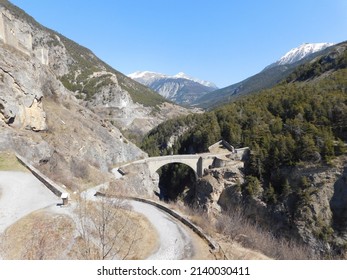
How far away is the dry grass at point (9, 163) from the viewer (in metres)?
21.6

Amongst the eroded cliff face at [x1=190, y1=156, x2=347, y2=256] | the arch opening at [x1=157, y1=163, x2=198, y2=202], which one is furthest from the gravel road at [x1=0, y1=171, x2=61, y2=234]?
the arch opening at [x1=157, y1=163, x2=198, y2=202]

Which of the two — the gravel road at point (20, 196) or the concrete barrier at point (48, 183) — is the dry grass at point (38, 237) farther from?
the concrete barrier at point (48, 183)

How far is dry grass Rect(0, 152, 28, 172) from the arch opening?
4596 centimetres

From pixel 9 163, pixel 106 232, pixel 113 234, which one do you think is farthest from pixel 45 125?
pixel 106 232

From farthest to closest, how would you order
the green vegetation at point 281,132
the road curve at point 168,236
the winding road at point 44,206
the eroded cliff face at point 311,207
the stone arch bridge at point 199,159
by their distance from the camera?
1. the stone arch bridge at point 199,159
2. the green vegetation at point 281,132
3. the eroded cliff face at point 311,207
4. the winding road at point 44,206
5. the road curve at point 168,236

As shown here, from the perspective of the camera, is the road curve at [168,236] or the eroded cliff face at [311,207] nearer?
the road curve at [168,236]

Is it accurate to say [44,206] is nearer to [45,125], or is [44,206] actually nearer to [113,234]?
[113,234]

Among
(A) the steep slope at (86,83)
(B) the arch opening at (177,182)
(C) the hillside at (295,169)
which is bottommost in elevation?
(B) the arch opening at (177,182)

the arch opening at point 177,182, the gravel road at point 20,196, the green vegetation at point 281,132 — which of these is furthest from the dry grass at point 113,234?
the arch opening at point 177,182

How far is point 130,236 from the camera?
14094 millimetres

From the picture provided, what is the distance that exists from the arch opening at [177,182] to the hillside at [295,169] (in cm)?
255

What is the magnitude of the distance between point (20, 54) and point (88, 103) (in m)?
78.3

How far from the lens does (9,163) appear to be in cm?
2236

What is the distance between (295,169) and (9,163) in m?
40.2
